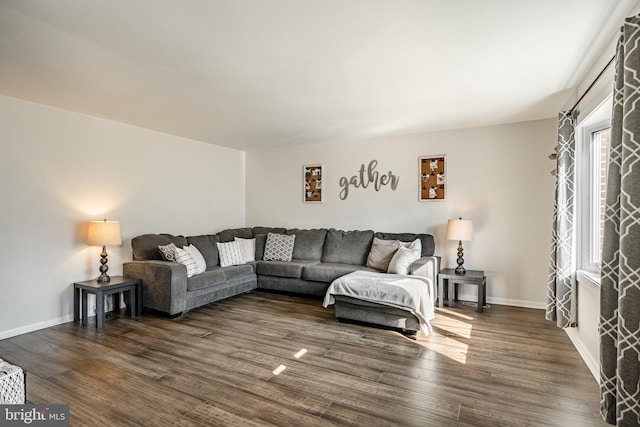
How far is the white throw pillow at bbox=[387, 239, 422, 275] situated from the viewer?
→ 4.14m

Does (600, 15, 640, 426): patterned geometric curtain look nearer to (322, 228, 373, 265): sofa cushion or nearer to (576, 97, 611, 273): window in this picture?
(576, 97, 611, 273): window

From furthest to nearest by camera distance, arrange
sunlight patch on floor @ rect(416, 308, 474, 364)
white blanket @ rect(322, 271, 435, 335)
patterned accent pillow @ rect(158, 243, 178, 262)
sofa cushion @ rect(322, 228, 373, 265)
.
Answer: sofa cushion @ rect(322, 228, 373, 265), patterned accent pillow @ rect(158, 243, 178, 262), white blanket @ rect(322, 271, 435, 335), sunlight patch on floor @ rect(416, 308, 474, 364)

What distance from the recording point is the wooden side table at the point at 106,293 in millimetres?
3531

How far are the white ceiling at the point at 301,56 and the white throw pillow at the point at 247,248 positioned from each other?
6.66 ft

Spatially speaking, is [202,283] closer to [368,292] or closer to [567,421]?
[368,292]

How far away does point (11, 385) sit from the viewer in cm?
168

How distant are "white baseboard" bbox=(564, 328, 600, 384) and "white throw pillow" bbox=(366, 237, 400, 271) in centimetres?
203

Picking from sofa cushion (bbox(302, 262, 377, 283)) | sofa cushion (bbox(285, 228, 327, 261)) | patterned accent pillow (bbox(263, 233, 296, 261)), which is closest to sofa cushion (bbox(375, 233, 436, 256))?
sofa cushion (bbox(302, 262, 377, 283))

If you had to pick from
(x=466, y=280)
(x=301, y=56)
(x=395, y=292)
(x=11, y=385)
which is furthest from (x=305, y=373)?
(x=466, y=280)

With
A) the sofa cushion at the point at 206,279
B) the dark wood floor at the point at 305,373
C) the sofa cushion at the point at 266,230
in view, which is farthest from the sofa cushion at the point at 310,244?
the dark wood floor at the point at 305,373

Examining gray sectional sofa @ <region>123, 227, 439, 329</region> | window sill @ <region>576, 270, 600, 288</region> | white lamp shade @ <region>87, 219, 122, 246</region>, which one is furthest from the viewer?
gray sectional sofa @ <region>123, 227, 439, 329</region>

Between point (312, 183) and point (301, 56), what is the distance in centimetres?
342

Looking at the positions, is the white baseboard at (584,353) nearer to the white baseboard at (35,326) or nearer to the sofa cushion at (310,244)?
the sofa cushion at (310,244)

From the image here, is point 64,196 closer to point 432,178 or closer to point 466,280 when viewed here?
point 432,178
